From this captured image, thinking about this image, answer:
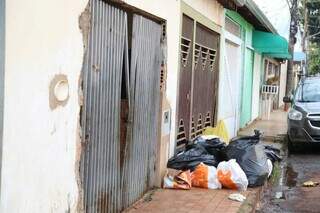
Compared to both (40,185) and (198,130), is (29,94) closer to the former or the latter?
(40,185)

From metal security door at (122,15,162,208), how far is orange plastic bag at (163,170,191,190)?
0.72 ft

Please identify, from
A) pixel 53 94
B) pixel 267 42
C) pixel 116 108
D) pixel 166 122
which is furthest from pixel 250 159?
pixel 267 42

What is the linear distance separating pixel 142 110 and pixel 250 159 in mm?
2251

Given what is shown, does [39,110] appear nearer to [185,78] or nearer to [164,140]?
[164,140]

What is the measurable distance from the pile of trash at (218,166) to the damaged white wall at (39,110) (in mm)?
2916

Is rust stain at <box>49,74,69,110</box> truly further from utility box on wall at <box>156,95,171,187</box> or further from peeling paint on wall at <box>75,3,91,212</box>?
utility box on wall at <box>156,95,171,187</box>

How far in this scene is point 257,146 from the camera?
8781 mm

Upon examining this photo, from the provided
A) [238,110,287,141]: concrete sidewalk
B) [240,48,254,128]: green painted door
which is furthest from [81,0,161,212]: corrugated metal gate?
[240,48,254,128]: green painted door

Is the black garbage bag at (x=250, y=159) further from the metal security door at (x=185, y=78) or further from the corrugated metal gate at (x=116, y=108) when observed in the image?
the corrugated metal gate at (x=116, y=108)

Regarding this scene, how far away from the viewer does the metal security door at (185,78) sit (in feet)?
28.8

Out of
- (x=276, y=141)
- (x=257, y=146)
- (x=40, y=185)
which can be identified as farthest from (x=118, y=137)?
(x=276, y=141)

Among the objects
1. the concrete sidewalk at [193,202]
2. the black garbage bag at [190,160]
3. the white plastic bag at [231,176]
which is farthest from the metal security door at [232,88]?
the concrete sidewalk at [193,202]

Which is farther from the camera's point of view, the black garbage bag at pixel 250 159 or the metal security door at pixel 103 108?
the black garbage bag at pixel 250 159

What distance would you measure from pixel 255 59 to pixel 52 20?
1531cm
